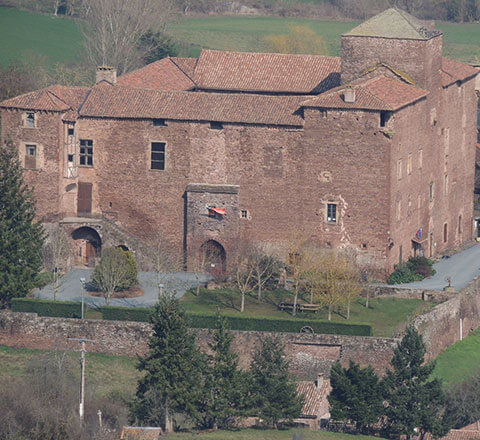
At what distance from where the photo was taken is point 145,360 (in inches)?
3140

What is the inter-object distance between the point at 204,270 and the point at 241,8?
57.4m

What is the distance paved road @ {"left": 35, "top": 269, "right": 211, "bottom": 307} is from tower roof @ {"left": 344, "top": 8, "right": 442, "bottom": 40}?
14.9 metres

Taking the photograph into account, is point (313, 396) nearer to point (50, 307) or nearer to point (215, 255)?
point (50, 307)

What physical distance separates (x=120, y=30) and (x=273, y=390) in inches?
1868

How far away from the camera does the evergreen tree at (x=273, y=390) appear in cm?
8000

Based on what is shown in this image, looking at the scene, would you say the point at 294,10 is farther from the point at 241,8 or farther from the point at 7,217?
the point at 7,217

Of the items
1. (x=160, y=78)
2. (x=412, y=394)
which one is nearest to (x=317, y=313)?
(x=412, y=394)

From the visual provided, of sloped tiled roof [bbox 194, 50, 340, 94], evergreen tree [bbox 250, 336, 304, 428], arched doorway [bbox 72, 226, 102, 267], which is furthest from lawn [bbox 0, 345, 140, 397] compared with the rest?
sloped tiled roof [bbox 194, 50, 340, 94]

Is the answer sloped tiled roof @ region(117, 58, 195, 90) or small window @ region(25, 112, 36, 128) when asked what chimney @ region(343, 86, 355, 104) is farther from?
small window @ region(25, 112, 36, 128)

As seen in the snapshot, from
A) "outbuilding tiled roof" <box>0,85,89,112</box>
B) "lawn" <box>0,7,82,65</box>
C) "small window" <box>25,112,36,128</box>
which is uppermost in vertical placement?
"lawn" <box>0,7,82,65</box>

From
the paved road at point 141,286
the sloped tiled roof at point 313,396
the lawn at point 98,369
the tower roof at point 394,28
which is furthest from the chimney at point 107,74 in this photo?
the sloped tiled roof at point 313,396

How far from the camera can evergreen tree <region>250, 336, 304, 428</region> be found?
80.0 metres

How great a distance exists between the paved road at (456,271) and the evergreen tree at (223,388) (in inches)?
614

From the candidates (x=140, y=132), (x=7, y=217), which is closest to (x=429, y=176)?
(x=140, y=132)
